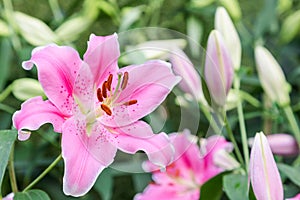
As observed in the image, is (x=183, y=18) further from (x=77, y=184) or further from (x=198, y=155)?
(x=77, y=184)

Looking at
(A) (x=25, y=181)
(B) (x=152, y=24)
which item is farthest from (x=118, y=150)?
(B) (x=152, y=24)

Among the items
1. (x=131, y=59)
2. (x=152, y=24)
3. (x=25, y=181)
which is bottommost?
(x=25, y=181)

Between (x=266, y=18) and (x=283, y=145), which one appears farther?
(x=266, y=18)

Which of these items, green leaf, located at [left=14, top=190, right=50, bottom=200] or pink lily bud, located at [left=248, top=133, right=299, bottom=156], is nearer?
green leaf, located at [left=14, top=190, right=50, bottom=200]

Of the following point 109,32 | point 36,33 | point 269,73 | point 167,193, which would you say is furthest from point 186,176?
point 109,32

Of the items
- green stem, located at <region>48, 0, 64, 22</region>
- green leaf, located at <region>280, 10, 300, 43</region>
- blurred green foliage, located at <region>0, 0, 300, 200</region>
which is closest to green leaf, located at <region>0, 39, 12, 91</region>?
blurred green foliage, located at <region>0, 0, 300, 200</region>

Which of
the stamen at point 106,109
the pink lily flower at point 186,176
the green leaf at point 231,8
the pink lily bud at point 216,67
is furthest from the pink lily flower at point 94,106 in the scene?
the green leaf at point 231,8

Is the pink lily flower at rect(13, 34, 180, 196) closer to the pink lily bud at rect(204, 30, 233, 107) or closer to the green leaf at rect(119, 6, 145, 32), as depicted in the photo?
the pink lily bud at rect(204, 30, 233, 107)

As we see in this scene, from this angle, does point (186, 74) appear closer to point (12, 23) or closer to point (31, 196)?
point (31, 196)
